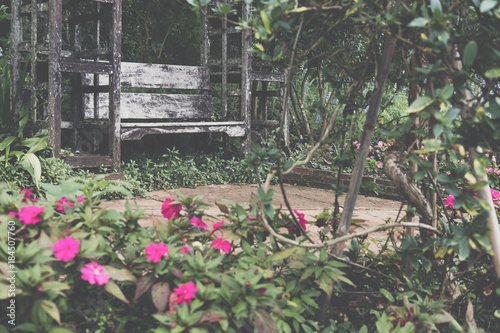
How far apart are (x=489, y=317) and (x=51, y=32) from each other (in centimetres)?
438

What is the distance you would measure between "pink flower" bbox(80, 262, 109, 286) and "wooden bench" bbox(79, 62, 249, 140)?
4130 millimetres

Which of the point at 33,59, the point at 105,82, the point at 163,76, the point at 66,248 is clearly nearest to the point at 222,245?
the point at 66,248

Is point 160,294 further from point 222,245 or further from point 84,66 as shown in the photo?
point 84,66

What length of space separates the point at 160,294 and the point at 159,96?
4863 millimetres

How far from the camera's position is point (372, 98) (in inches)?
86.8

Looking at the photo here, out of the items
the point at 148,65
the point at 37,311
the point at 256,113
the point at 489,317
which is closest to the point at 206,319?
the point at 37,311

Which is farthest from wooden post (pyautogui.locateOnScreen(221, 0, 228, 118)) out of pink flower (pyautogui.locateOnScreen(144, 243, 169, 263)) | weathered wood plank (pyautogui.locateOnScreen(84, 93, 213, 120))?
pink flower (pyautogui.locateOnScreen(144, 243, 169, 263))

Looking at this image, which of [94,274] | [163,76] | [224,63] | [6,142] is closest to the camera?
[94,274]

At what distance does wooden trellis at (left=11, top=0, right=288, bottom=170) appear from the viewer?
5445mm

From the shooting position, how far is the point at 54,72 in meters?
5.23

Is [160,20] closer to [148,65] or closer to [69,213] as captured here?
[148,65]

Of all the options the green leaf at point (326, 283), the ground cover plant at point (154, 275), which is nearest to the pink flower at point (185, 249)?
the ground cover plant at point (154, 275)

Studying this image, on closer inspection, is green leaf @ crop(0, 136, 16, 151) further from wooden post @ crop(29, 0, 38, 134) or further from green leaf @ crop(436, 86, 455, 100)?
green leaf @ crop(436, 86, 455, 100)

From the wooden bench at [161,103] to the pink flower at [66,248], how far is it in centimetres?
411
